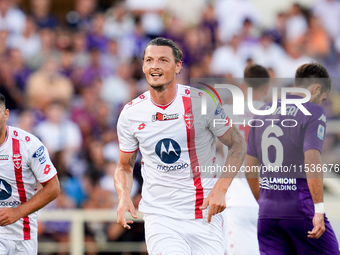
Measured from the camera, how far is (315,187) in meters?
7.02

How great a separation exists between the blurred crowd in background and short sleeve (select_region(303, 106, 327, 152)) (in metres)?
5.84

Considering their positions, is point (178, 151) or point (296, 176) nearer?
point (178, 151)

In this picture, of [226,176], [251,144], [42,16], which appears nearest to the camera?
[226,176]

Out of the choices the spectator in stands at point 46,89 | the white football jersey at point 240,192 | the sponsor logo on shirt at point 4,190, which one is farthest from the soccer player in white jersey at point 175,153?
the spectator in stands at point 46,89

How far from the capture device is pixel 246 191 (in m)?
8.88

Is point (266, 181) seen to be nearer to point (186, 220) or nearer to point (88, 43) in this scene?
point (186, 220)

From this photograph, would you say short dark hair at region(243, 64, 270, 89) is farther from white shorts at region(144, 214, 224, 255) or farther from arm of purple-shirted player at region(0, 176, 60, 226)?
arm of purple-shirted player at region(0, 176, 60, 226)

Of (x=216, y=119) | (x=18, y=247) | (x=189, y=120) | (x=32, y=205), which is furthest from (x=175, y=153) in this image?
(x=18, y=247)

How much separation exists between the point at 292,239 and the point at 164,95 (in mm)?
1920

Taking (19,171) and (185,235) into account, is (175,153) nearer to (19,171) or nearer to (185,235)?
(185,235)

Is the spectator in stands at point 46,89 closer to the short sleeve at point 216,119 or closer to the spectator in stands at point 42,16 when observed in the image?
the spectator in stands at point 42,16

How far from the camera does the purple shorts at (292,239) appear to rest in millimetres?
7172

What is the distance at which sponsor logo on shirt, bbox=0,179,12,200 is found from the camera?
7.28 m

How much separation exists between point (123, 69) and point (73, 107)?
1.70 metres
